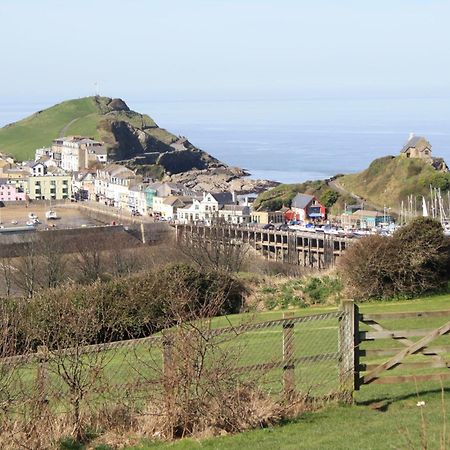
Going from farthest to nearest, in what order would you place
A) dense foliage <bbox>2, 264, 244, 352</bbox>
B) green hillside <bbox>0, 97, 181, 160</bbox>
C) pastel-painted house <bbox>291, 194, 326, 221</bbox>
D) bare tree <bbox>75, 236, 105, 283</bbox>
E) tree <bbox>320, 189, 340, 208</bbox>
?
green hillside <bbox>0, 97, 181, 160</bbox> → tree <bbox>320, 189, 340, 208</bbox> → pastel-painted house <bbox>291, 194, 326, 221</bbox> → bare tree <bbox>75, 236, 105, 283</bbox> → dense foliage <bbox>2, 264, 244, 352</bbox>

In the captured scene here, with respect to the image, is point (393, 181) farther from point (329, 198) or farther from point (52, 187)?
point (52, 187)

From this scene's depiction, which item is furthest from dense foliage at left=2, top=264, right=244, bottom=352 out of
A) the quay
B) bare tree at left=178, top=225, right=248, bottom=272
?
the quay

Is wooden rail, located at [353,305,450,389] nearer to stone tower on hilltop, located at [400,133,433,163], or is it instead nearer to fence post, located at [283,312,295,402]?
fence post, located at [283,312,295,402]

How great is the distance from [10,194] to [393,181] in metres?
45.4

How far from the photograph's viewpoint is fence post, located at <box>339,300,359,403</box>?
28.9ft

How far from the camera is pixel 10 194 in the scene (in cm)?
10550

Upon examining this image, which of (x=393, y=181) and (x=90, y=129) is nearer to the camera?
(x=393, y=181)

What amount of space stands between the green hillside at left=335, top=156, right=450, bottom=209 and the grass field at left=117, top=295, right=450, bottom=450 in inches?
2814

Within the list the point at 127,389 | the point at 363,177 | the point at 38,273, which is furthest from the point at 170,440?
the point at 363,177

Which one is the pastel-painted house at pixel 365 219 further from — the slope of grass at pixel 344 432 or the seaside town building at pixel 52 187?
the slope of grass at pixel 344 432

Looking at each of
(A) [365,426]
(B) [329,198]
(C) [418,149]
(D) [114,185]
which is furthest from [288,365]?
(D) [114,185]

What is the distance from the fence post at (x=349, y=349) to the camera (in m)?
8.80

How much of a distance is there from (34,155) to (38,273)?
10380 centimetres

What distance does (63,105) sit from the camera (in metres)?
168
